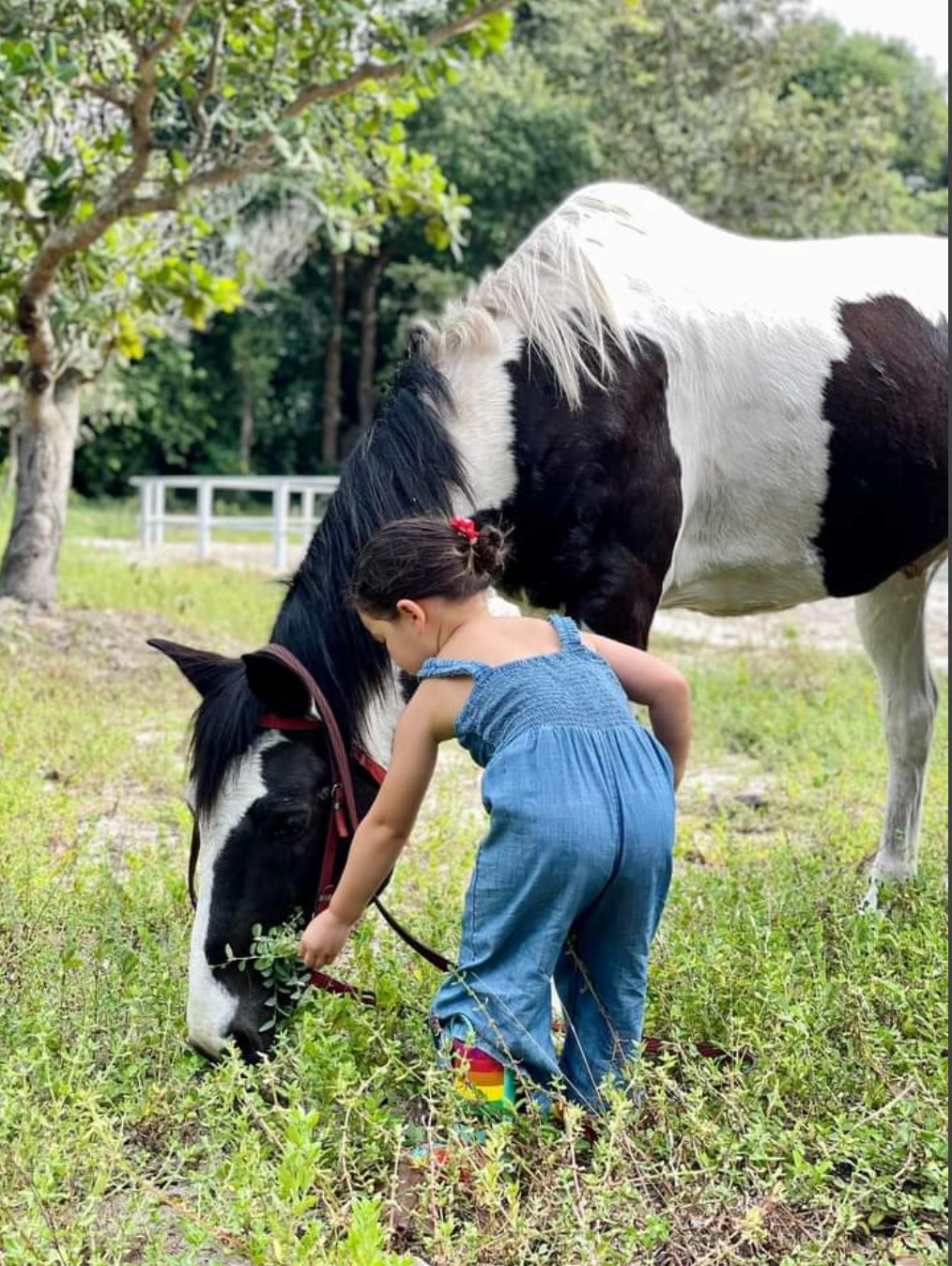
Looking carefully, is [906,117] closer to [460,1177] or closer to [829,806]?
[829,806]

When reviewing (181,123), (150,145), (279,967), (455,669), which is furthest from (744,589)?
(181,123)

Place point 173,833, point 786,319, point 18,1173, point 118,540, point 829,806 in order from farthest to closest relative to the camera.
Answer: point 118,540 → point 829,806 → point 173,833 → point 786,319 → point 18,1173

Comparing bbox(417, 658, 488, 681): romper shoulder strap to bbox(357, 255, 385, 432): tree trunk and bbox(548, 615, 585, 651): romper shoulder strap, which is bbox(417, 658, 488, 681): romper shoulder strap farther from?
bbox(357, 255, 385, 432): tree trunk

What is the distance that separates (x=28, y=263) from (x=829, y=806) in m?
5.48

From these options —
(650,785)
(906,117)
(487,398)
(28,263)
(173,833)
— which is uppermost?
(906,117)

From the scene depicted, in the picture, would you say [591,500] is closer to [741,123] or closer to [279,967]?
[279,967]

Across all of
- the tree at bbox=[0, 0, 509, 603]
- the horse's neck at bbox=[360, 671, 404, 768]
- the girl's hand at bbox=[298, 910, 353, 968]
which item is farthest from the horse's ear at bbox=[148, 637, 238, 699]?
the tree at bbox=[0, 0, 509, 603]

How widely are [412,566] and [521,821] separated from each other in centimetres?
52

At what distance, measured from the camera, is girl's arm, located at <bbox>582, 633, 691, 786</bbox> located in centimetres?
281

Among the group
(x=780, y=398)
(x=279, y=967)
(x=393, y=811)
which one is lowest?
(x=279, y=967)

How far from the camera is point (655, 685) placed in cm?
282

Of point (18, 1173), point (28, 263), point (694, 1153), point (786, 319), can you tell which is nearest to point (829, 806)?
point (786, 319)

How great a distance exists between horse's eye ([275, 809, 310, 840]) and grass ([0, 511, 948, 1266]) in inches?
14.0

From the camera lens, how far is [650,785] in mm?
2602
